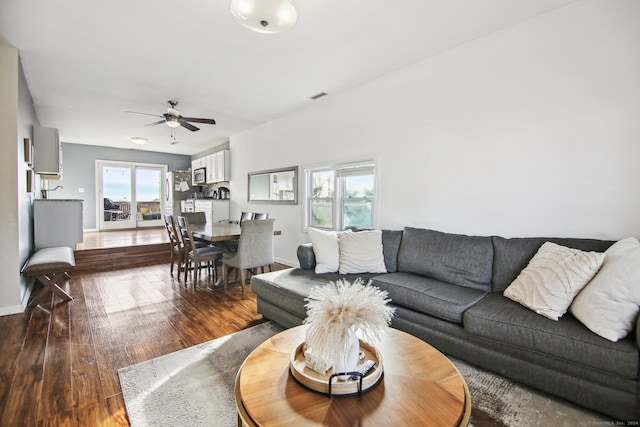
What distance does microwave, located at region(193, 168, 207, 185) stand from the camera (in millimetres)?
8352

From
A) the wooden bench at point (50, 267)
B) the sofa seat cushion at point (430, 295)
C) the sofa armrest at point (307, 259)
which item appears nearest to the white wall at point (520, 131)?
the sofa seat cushion at point (430, 295)

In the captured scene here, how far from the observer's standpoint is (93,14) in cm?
248

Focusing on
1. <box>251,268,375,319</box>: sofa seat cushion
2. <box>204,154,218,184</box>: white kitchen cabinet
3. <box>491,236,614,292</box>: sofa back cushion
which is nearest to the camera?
<box>491,236,614,292</box>: sofa back cushion

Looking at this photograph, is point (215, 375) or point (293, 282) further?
point (293, 282)

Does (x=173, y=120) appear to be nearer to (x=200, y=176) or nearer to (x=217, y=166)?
(x=217, y=166)

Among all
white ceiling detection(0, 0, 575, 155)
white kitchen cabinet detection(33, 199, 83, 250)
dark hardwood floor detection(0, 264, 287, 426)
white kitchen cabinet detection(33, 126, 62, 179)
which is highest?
white ceiling detection(0, 0, 575, 155)

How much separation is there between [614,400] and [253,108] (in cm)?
510

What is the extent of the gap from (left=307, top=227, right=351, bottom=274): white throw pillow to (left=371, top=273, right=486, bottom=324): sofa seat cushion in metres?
0.51

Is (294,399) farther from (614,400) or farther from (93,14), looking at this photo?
(93,14)

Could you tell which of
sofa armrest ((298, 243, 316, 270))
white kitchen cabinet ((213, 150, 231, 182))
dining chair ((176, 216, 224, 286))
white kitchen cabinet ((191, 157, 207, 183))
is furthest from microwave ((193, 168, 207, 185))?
sofa armrest ((298, 243, 316, 270))

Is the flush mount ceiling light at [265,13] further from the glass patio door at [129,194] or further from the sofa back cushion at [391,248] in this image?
the glass patio door at [129,194]

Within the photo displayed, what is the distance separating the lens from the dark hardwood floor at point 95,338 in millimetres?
1723

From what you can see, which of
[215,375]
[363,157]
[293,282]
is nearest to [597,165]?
[363,157]

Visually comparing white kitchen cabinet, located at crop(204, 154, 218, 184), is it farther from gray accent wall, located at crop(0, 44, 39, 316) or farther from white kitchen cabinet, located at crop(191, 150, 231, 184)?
gray accent wall, located at crop(0, 44, 39, 316)
